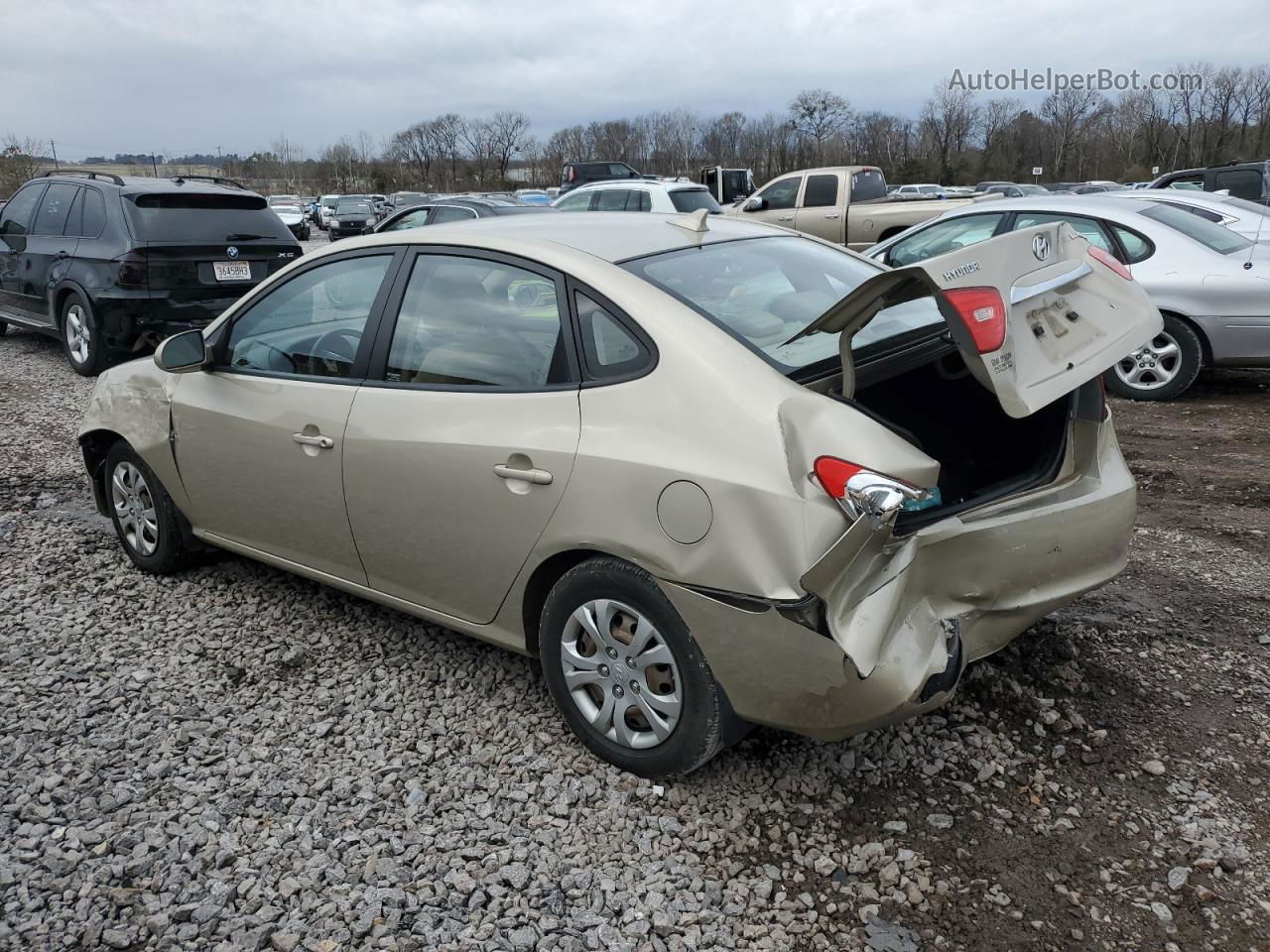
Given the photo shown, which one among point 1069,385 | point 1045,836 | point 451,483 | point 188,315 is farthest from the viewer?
point 188,315

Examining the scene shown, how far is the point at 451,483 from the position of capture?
10.2 feet

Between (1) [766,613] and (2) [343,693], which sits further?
(2) [343,693]

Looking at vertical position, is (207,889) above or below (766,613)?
below

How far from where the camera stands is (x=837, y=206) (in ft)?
52.0

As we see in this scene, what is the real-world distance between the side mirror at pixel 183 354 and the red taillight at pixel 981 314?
9.80ft

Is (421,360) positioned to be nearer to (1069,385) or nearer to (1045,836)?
(1069,385)

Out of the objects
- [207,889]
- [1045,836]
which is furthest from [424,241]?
[1045,836]

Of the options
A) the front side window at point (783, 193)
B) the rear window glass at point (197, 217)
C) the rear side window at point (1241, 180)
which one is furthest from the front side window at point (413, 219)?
the rear side window at point (1241, 180)

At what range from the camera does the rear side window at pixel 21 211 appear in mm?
9883

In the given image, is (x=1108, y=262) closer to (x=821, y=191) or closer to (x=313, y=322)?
(x=313, y=322)

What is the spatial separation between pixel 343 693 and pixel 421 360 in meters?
1.25

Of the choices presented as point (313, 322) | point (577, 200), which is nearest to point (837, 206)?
point (577, 200)

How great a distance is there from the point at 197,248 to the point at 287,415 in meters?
6.07

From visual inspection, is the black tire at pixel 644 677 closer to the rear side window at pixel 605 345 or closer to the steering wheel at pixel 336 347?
the rear side window at pixel 605 345
